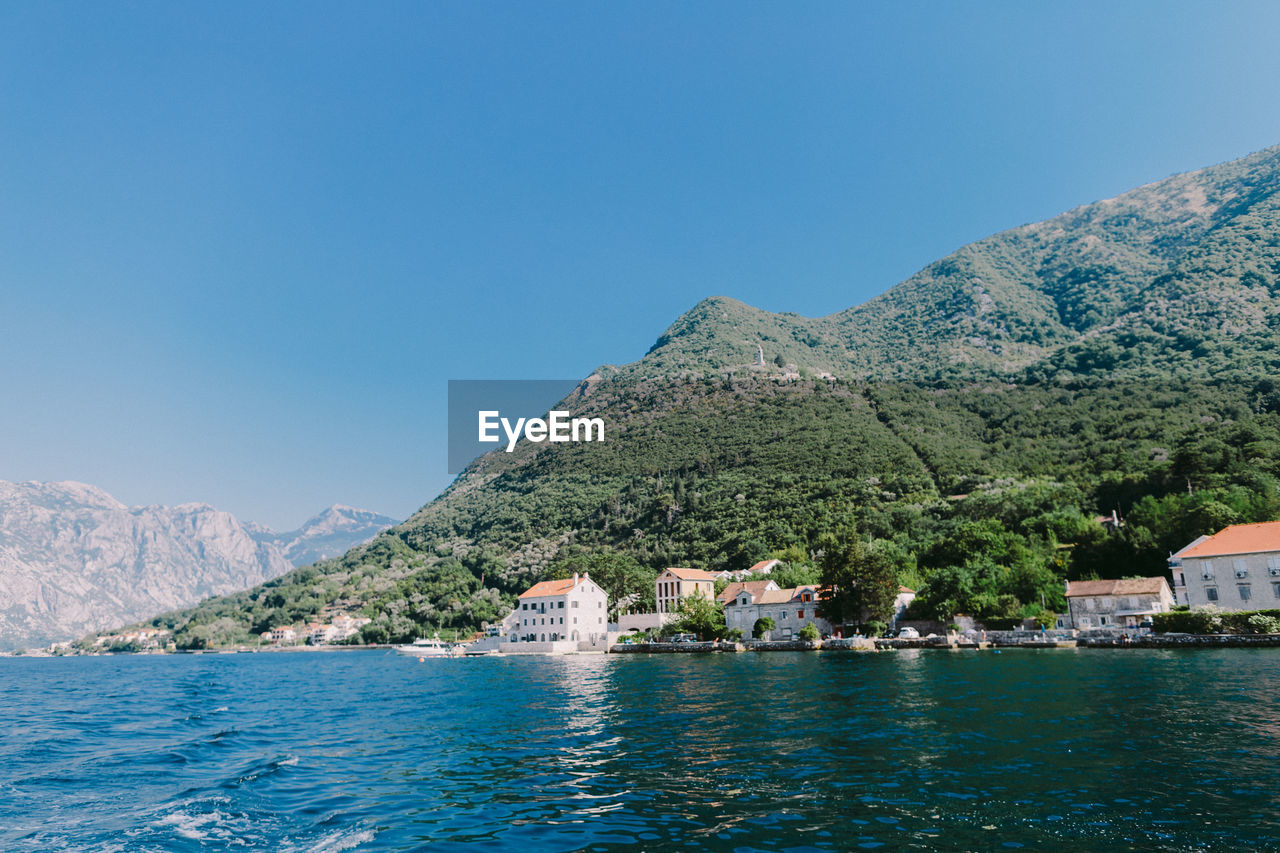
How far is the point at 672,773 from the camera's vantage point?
17.7 m

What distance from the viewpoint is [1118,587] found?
7200 centimetres

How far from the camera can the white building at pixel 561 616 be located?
336ft

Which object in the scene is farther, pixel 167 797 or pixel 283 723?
pixel 283 723

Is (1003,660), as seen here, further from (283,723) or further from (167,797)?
(167,797)

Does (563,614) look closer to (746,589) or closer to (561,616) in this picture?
(561,616)

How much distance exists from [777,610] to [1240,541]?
4836 centimetres

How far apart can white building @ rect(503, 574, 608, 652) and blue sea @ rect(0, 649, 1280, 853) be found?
6647 centimetres

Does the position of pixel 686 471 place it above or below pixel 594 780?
above

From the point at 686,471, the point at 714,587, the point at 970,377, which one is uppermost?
the point at 970,377

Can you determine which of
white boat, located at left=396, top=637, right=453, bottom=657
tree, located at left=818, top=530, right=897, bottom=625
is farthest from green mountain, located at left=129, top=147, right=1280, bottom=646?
white boat, located at left=396, top=637, right=453, bottom=657

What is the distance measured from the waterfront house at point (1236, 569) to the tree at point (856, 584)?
2753cm

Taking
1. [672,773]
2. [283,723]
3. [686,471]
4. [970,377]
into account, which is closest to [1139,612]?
[672,773]

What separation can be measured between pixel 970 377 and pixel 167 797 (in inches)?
8378

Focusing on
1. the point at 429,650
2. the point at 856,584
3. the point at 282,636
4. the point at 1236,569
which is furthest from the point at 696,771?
the point at 282,636
